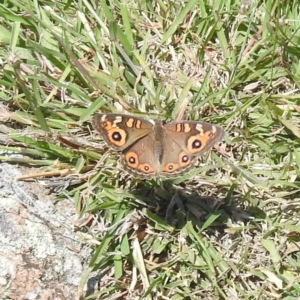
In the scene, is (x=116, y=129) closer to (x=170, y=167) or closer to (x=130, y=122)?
(x=130, y=122)

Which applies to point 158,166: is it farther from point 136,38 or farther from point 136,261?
point 136,38

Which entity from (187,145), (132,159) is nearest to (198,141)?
(187,145)

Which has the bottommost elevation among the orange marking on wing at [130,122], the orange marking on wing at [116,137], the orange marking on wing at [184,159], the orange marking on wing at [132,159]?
the orange marking on wing at [132,159]

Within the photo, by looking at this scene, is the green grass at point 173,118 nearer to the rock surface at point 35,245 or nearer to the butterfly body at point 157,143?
the rock surface at point 35,245

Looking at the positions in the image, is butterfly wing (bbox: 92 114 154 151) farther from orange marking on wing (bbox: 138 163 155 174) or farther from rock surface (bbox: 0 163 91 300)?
rock surface (bbox: 0 163 91 300)

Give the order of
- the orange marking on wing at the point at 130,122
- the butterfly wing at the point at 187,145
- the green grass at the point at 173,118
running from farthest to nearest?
the green grass at the point at 173,118 → the orange marking on wing at the point at 130,122 → the butterfly wing at the point at 187,145

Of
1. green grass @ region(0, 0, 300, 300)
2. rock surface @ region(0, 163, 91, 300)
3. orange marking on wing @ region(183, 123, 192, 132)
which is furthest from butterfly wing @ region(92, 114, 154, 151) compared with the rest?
rock surface @ region(0, 163, 91, 300)

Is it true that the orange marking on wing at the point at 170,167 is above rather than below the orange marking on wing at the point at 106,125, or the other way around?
below

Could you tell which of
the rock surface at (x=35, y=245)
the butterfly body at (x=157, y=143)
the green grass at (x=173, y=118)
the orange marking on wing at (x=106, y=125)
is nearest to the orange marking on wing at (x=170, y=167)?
the butterfly body at (x=157, y=143)

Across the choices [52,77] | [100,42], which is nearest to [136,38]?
[100,42]
